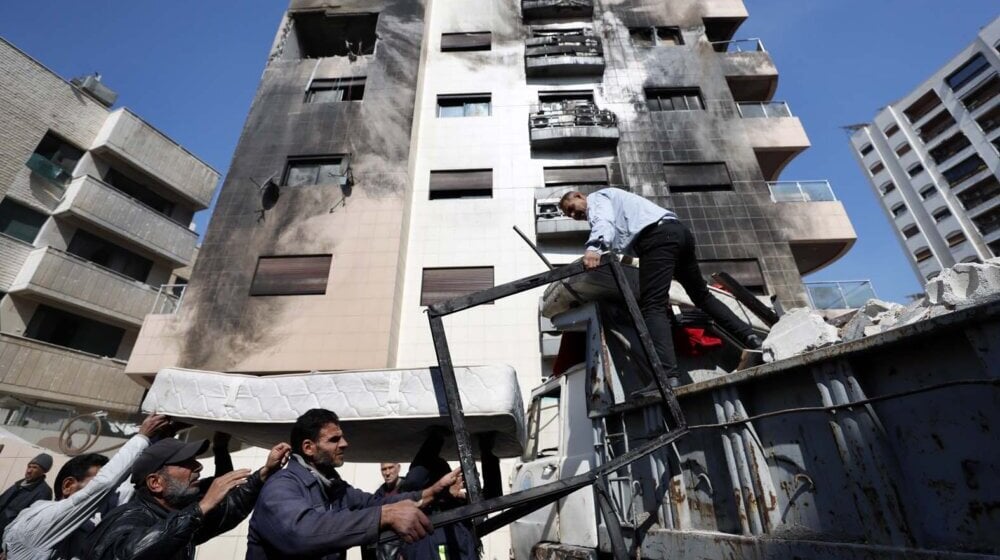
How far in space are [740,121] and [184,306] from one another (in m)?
17.1

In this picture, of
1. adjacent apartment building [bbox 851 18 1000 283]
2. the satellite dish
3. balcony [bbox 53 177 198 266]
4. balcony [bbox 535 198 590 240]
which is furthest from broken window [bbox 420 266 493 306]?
adjacent apartment building [bbox 851 18 1000 283]

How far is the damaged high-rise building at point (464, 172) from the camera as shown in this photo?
10414 mm

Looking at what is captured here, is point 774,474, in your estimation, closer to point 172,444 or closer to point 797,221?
point 172,444

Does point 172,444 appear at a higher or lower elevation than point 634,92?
lower

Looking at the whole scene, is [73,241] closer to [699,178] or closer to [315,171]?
[315,171]

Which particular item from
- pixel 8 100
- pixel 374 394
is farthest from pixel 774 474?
pixel 8 100

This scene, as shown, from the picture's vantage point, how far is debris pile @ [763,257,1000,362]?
1.70 m

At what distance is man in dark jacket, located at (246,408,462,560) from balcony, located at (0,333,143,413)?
15627 millimetres

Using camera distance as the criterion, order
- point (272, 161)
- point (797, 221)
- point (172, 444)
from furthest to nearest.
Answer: point (272, 161) < point (797, 221) < point (172, 444)

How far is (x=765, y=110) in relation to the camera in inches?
520

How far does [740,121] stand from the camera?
12969mm

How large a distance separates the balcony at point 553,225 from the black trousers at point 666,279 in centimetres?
813

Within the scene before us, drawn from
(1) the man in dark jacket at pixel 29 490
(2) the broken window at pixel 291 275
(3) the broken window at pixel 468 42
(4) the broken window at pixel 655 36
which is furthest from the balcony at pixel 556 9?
(1) the man in dark jacket at pixel 29 490

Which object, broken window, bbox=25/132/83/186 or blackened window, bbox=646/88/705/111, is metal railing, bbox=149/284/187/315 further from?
blackened window, bbox=646/88/705/111
